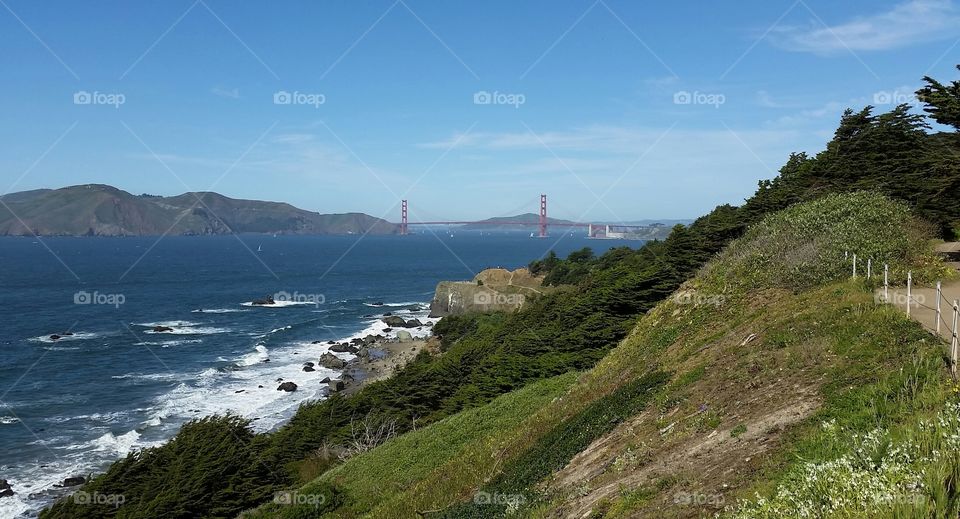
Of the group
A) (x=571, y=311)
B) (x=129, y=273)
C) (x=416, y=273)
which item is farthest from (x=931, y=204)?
(x=129, y=273)

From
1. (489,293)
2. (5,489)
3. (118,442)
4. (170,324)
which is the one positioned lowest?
(5,489)

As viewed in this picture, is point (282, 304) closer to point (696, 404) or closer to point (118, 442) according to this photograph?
point (118, 442)

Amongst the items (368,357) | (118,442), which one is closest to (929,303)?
(118,442)

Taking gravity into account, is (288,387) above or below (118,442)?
above

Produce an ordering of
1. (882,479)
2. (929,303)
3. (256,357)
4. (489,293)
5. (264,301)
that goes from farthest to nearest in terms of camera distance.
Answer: (264,301) → (489,293) → (256,357) → (929,303) → (882,479)

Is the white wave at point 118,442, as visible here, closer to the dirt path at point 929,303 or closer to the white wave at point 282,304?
the dirt path at point 929,303

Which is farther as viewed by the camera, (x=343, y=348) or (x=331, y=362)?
(x=343, y=348)

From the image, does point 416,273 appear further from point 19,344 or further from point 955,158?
point 955,158

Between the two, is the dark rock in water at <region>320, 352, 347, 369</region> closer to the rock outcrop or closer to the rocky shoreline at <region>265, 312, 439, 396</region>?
the rocky shoreline at <region>265, 312, 439, 396</region>
